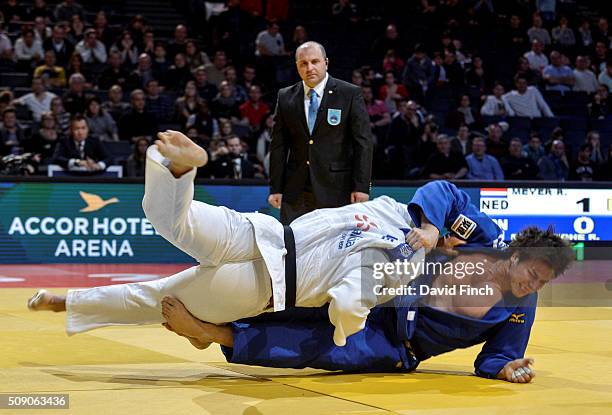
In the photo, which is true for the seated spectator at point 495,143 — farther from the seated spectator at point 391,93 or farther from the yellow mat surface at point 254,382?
the yellow mat surface at point 254,382

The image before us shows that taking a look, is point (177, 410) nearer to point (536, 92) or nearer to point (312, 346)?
A: point (312, 346)

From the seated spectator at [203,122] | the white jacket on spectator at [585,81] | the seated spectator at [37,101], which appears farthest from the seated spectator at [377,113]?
the seated spectator at [37,101]

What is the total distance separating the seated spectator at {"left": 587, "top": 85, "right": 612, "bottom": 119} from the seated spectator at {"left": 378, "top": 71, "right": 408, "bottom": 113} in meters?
3.58

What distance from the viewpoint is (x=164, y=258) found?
452 inches

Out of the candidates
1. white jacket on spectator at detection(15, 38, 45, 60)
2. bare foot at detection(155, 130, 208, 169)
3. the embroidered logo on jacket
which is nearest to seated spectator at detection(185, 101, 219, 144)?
white jacket on spectator at detection(15, 38, 45, 60)

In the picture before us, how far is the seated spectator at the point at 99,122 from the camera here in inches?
535

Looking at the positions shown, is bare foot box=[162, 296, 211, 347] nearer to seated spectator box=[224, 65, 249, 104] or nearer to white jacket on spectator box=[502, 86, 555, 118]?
seated spectator box=[224, 65, 249, 104]

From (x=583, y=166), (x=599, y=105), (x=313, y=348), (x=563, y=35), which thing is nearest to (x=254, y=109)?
(x=583, y=166)

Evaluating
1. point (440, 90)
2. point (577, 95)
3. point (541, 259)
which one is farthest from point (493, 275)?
point (577, 95)

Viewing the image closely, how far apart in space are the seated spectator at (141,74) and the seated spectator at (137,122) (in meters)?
1.06

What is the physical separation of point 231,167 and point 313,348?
830 centimetres

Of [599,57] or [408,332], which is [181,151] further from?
[599,57]

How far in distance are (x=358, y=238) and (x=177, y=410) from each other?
1.27 meters

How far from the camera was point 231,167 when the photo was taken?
514 inches
